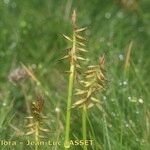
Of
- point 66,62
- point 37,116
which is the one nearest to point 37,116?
point 37,116

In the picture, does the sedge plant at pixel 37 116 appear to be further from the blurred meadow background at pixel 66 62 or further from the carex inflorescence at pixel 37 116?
the blurred meadow background at pixel 66 62

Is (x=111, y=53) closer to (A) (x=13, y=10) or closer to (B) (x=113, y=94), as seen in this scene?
(B) (x=113, y=94)

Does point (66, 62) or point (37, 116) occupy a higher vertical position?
point (66, 62)

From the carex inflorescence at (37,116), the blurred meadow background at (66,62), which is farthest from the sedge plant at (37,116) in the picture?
the blurred meadow background at (66,62)

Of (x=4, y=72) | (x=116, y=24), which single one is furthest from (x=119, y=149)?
(x=116, y=24)

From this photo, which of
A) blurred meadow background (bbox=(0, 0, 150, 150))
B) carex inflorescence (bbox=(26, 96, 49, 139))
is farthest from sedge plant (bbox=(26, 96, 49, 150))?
blurred meadow background (bbox=(0, 0, 150, 150))

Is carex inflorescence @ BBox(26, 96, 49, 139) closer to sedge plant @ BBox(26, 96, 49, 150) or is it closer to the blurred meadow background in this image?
sedge plant @ BBox(26, 96, 49, 150)

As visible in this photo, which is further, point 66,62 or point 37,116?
point 66,62

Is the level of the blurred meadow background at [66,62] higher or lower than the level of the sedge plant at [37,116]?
higher

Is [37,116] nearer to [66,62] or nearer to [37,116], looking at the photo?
[37,116]
